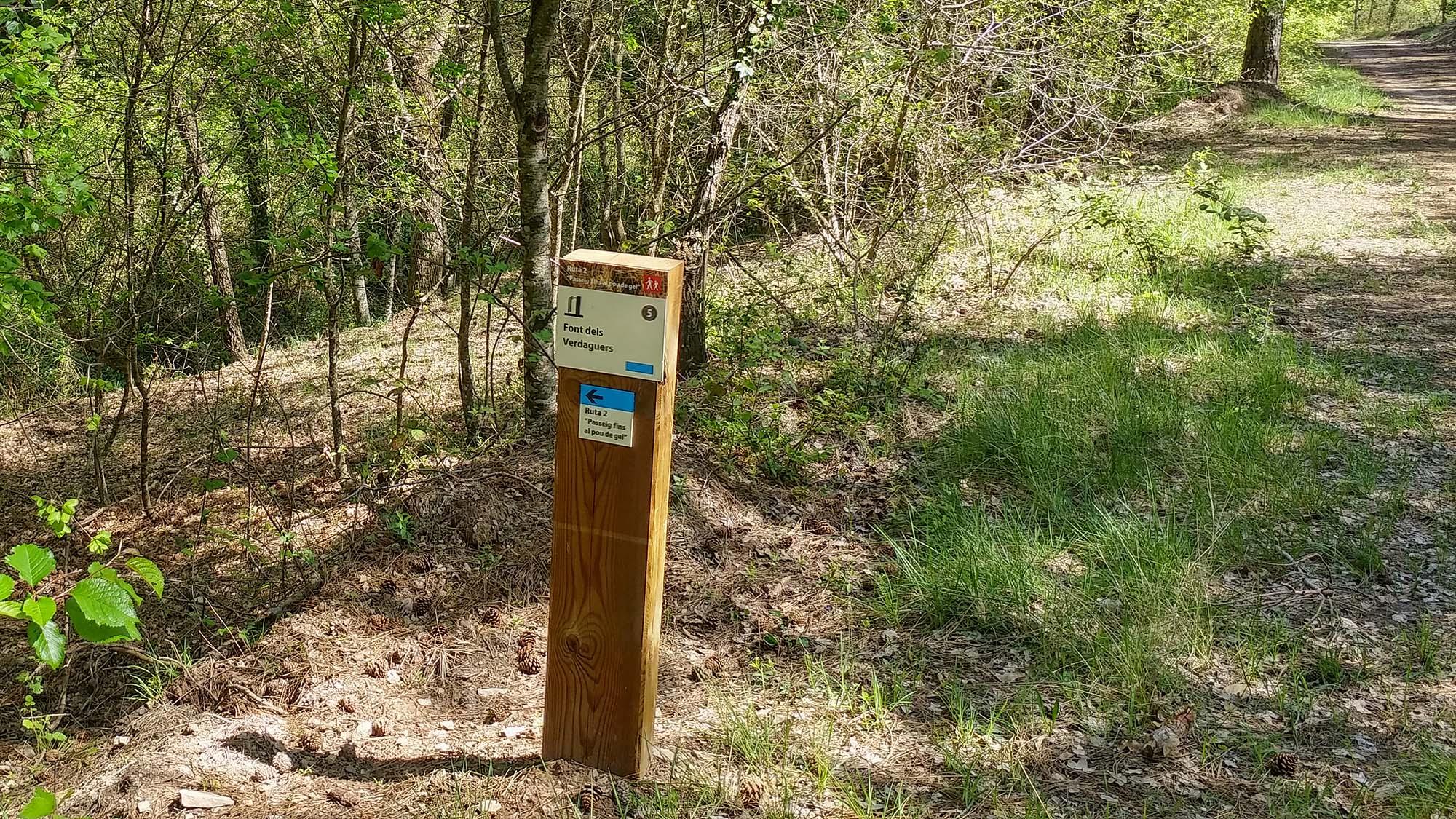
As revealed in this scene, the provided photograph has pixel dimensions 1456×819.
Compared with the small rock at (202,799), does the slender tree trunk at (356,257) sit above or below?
above

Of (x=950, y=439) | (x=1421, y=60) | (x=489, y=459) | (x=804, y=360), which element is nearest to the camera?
(x=489, y=459)

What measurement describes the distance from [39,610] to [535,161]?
3.26 metres

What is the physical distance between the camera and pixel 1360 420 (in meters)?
5.62

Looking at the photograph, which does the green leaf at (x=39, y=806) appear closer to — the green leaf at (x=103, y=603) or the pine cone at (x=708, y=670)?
the green leaf at (x=103, y=603)

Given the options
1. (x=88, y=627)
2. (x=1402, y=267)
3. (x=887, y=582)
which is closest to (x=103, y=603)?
(x=88, y=627)

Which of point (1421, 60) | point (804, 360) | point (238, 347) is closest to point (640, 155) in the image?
point (804, 360)

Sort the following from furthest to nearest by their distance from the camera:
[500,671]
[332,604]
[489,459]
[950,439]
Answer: [950,439] < [489,459] < [332,604] < [500,671]

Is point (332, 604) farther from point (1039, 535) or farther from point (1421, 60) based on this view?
point (1421, 60)

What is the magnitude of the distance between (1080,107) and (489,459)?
4.70m

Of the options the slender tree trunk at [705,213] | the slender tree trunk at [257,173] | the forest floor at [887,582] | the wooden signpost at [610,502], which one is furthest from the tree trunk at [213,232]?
the wooden signpost at [610,502]

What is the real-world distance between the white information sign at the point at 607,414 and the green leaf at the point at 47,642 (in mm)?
1352

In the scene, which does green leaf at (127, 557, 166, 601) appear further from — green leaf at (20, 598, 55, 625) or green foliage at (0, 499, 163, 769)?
green leaf at (20, 598, 55, 625)

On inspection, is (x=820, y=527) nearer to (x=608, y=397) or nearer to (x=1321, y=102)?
(x=608, y=397)

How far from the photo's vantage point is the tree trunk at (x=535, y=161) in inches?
176
